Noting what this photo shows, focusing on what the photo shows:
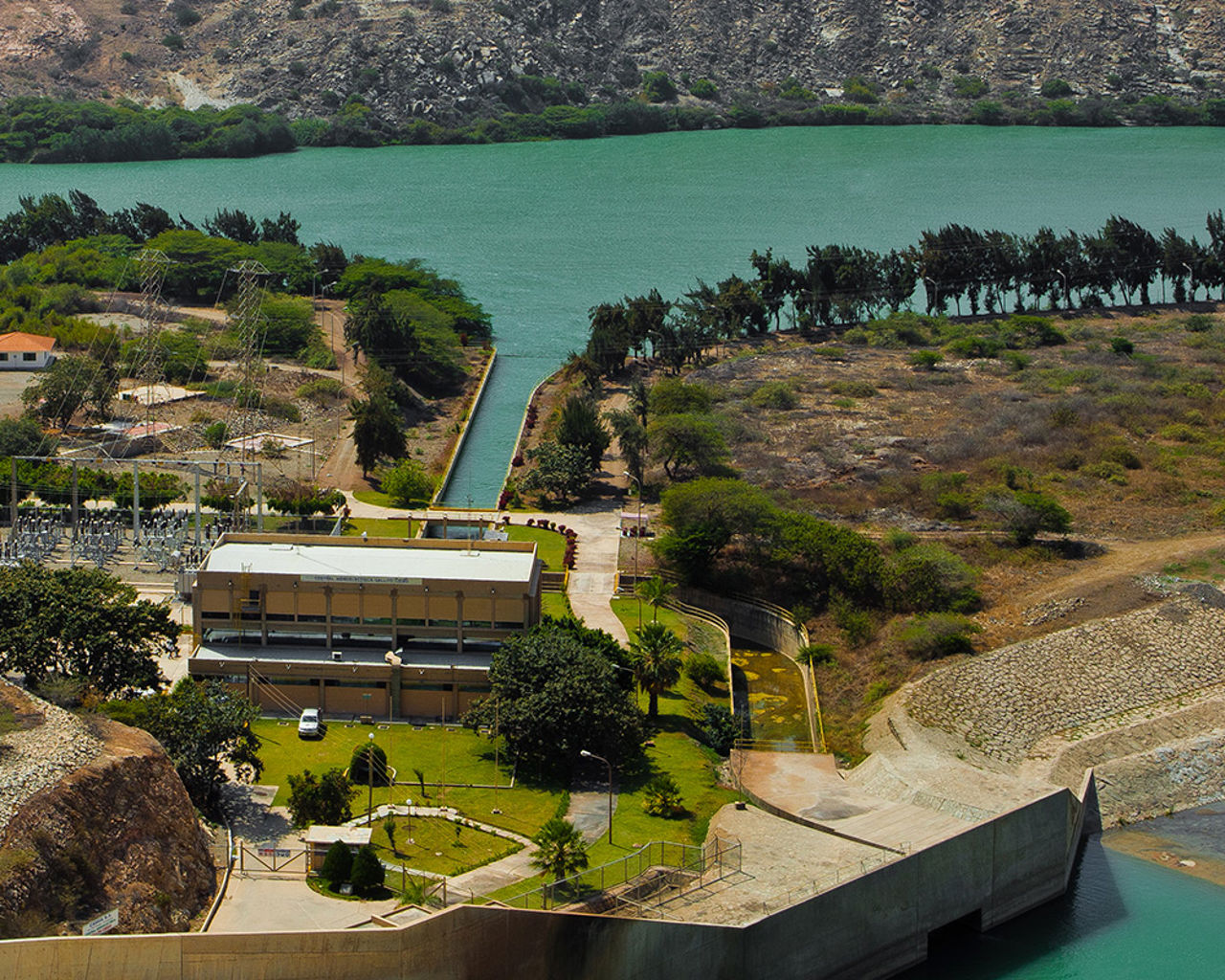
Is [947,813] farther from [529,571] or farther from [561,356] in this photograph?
[561,356]

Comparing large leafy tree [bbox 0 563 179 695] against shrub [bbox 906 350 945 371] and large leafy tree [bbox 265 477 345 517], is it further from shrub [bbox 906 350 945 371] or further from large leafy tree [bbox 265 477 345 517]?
shrub [bbox 906 350 945 371]

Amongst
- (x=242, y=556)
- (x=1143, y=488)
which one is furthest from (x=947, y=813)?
(x=1143, y=488)

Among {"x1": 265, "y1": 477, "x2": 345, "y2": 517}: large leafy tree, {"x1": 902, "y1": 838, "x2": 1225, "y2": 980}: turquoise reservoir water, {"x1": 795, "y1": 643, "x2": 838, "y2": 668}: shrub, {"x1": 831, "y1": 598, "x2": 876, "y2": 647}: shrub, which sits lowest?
{"x1": 902, "y1": 838, "x2": 1225, "y2": 980}: turquoise reservoir water

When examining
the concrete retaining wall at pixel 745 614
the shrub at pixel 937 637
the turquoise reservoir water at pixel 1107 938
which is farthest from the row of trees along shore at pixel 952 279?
the turquoise reservoir water at pixel 1107 938

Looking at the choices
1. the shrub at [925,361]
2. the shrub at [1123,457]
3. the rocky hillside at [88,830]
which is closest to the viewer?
the rocky hillside at [88,830]

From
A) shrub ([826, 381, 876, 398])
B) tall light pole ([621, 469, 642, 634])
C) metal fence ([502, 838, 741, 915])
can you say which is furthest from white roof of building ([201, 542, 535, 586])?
shrub ([826, 381, 876, 398])

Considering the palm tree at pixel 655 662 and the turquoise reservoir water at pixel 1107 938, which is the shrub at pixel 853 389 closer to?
the palm tree at pixel 655 662
